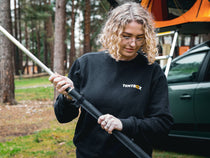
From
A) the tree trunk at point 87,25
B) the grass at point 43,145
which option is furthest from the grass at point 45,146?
the tree trunk at point 87,25

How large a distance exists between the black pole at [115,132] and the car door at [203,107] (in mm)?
2602

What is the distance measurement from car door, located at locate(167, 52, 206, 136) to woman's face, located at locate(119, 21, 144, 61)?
2.67m

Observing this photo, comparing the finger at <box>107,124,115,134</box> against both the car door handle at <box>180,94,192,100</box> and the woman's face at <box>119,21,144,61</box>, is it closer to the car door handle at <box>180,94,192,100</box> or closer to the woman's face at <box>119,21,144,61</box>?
the woman's face at <box>119,21,144,61</box>

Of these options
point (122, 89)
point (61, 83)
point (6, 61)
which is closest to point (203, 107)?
point (122, 89)

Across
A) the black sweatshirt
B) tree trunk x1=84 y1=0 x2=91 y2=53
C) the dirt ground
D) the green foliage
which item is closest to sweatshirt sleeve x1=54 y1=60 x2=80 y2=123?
the black sweatshirt

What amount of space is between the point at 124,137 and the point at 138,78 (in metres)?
0.40

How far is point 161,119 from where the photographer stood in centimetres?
179

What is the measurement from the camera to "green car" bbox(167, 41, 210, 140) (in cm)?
409

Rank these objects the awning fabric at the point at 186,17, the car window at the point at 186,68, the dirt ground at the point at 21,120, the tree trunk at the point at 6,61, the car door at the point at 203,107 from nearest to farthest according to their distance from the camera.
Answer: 1. the awning fabric at the point at 186,17
2. the car door at the point at 203,107
3. the car window at the point at 186,68
4. the dirt ground at the point at 21,120
5. the tree trunk at the point at 6,61

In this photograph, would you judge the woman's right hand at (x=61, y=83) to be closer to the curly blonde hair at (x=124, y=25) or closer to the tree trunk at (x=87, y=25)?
the curly blonde hair at (x=124, y=25)

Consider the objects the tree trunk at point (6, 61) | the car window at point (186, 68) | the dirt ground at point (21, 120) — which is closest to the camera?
the car window at point (186, 68)

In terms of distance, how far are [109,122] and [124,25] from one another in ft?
2.03

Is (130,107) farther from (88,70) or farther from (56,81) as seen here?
(56,81)

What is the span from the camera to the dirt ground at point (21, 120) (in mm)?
5778
